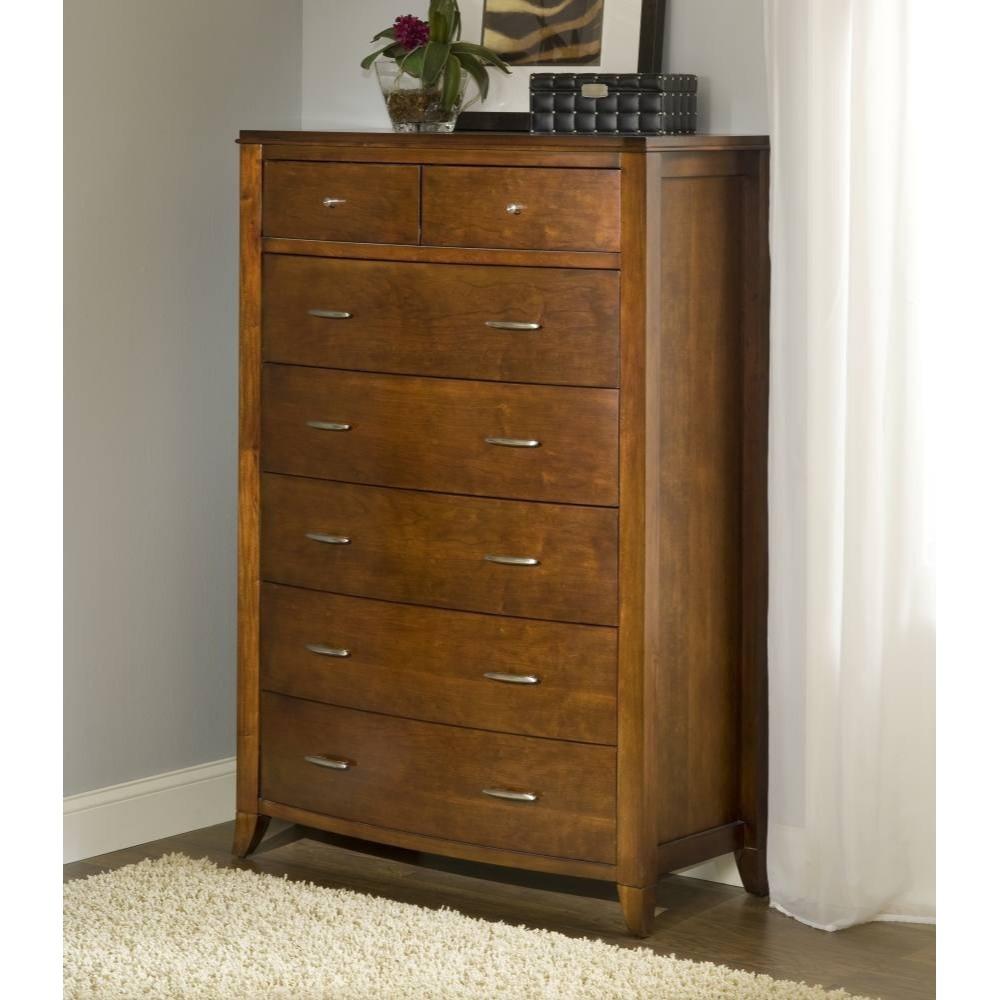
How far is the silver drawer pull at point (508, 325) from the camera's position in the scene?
2.67 meters

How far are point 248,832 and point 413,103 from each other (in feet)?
4.85

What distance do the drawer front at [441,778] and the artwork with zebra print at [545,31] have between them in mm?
1343

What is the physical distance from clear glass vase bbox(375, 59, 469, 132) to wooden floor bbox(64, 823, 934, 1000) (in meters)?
1.46

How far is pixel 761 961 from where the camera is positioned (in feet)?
8.54

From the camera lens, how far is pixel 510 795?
2.77 meters

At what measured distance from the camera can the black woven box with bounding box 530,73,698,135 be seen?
2.75 m

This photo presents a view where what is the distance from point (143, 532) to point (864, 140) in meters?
1.66

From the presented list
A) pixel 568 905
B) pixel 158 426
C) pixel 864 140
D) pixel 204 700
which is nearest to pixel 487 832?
pixel 568 905

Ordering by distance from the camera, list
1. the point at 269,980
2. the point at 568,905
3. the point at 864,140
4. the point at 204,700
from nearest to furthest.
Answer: the point at 269,980 → the point at 864,140 → the point at 568,905 → the point at 204,700

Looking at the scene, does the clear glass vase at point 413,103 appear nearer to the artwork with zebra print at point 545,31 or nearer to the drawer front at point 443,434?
the artwork with zebra print at point 545,31

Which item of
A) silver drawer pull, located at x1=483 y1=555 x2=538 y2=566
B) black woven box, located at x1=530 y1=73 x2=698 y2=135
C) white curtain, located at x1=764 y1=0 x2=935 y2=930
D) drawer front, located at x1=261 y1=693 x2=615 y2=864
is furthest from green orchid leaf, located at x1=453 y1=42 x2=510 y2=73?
drawer front, located at x1=261 y1=693 x2=615 y2=864

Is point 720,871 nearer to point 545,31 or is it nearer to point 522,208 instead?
point 522,208
